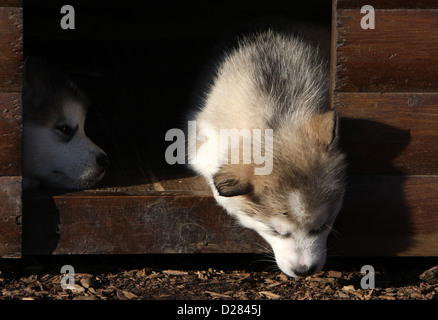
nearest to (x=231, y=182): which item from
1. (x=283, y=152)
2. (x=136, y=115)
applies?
(x=283, y=152)

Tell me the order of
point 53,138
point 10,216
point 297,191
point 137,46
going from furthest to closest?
point 137,46 < point 53,138 < point 10,216 < point 297,191

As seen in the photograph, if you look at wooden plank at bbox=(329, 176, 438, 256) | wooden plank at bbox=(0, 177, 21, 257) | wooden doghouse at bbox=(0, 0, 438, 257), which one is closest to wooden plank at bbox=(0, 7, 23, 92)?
wooden doghouse at bbox=(0, 0, 438, 257)

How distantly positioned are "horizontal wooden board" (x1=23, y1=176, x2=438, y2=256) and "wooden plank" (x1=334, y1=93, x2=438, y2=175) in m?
0.09

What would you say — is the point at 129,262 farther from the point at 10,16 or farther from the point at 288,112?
the point at 10,16

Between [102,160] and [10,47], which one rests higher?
[10,47]

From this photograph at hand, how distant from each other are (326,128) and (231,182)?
0.60 m

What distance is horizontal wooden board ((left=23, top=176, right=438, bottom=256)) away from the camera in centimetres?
382

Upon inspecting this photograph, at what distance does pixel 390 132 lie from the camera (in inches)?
152

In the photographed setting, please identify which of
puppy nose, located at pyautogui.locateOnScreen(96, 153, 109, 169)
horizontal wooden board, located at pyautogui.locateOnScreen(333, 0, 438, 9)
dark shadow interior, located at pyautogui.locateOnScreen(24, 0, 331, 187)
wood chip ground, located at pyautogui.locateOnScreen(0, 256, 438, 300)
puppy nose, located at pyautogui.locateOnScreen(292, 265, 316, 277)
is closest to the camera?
puppy nose, located at pyautogui.locateOnScreen(292, 265, 316, 277)

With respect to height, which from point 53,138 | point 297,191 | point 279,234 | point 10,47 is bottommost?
point 279,234

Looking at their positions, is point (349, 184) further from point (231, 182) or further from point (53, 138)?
point (53, 138)

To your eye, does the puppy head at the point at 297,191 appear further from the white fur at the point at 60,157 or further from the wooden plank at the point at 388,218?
the white fur at the point at 60,157

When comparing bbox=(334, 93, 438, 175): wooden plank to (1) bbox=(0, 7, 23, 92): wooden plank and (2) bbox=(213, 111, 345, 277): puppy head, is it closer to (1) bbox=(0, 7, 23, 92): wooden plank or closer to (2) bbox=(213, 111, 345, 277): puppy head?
(2) bbox=(213, 111, 345, 277): puppy head
